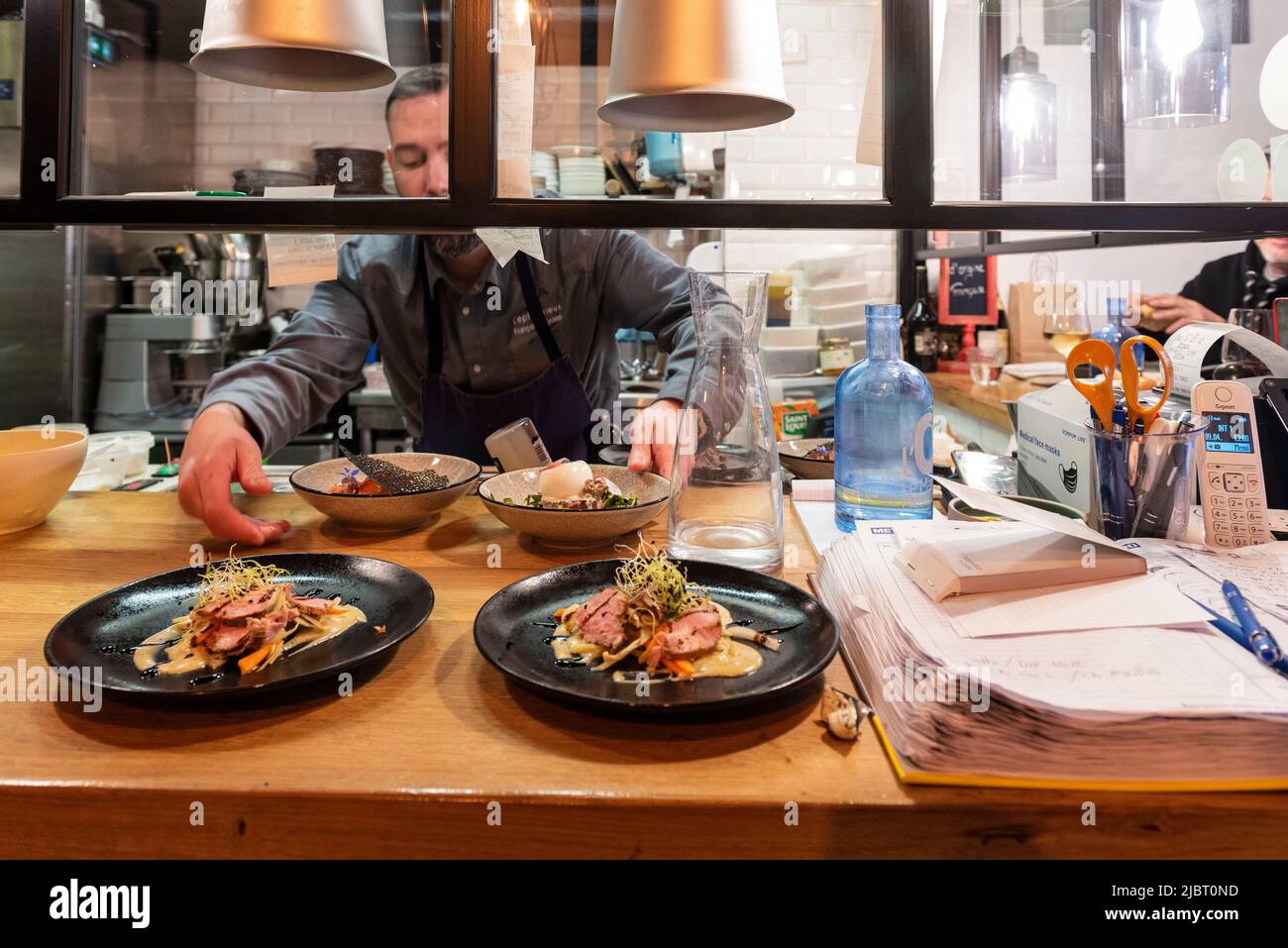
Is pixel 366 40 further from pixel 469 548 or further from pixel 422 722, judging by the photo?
pixel 422 722

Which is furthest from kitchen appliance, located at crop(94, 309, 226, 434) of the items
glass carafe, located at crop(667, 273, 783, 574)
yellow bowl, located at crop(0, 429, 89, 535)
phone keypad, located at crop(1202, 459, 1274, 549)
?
phone keypad, located at crop(1202, 459, 1274, 549)

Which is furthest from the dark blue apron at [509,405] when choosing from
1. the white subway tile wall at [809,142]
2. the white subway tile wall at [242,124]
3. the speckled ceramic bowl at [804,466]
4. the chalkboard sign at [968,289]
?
the chalkboard sign at [968,289]

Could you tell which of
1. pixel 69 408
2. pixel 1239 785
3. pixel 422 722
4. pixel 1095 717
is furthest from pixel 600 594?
pixel 69 408

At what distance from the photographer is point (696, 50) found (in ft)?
3.25

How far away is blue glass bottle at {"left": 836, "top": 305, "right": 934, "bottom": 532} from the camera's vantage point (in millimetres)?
1294

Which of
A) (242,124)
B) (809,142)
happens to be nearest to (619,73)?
(809,142)

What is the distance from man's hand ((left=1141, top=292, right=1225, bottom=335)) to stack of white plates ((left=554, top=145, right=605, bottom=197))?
2121 millimetres

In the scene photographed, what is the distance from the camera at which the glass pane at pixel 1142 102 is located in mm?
1188

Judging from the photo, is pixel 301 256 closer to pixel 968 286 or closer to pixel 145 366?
pixel 145 366

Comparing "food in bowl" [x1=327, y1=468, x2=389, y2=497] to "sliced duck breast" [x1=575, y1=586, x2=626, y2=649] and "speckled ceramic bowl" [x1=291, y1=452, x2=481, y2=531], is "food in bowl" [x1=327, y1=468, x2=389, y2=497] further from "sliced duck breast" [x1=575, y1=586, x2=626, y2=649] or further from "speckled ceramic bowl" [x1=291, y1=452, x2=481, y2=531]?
"sliced duck breast" [x1=575, y1=586, x2=626, y2=649]

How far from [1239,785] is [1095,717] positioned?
130 mm

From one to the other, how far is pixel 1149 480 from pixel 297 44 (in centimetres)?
119
